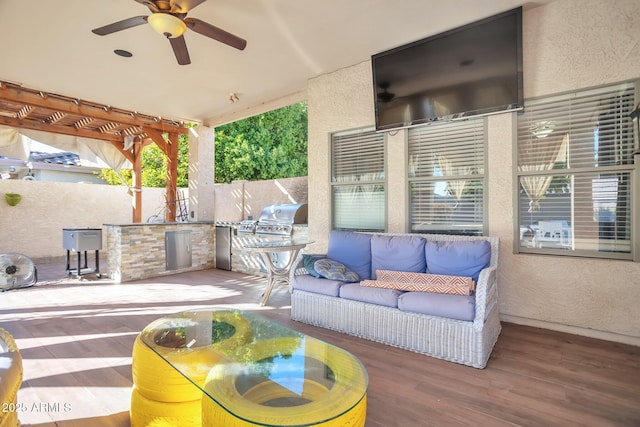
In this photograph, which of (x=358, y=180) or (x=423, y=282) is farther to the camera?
(x=358, y=180)

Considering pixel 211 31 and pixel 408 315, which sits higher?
pixel 211 31

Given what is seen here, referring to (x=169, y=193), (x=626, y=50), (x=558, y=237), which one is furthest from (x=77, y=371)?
(x=169, y=193)

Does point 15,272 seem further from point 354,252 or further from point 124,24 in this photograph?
point 354,252

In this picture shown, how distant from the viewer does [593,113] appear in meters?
2.93

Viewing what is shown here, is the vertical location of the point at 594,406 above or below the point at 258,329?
below

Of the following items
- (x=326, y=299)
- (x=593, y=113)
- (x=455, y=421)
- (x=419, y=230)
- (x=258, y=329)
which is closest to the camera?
(x=455, y=421)

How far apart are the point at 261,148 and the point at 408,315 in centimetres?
1055

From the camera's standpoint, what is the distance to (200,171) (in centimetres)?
675

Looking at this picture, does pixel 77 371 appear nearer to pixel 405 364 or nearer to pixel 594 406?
pixel 405 364

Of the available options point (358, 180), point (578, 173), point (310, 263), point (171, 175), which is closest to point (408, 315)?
point (310, 263)

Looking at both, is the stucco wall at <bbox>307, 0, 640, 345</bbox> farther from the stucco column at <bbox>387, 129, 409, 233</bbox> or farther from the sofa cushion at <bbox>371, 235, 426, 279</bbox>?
the stucco column at <bbox>387, 129, 409, 233</bbox>

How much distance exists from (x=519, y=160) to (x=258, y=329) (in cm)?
295

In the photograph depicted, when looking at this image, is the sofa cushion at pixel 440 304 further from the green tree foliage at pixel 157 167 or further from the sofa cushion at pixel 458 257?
the green tree foliage at pixel 157 167

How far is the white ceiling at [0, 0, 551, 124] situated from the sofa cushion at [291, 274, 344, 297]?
263 centimetres
